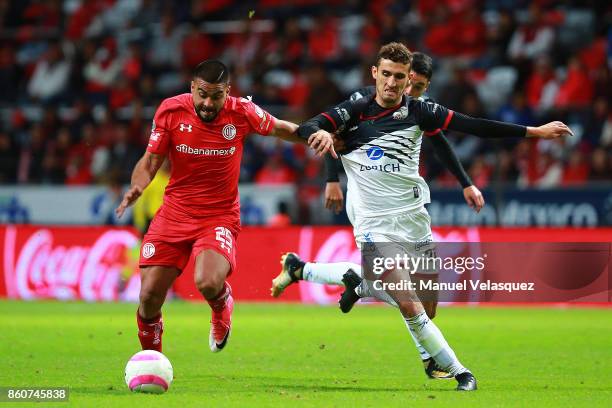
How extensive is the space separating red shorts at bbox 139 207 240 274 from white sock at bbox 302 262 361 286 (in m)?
1.21

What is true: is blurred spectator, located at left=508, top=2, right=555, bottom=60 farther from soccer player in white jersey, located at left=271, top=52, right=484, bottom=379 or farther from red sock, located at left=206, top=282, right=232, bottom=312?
red sock, located at left=206, top=282, right=232, bottom=312

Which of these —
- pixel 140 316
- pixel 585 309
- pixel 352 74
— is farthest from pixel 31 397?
pixel 352 74

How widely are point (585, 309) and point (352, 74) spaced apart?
22.8ft

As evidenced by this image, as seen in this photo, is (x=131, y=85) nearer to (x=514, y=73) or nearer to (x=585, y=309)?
(x=514, y=73)

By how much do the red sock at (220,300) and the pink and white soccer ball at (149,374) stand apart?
1207 millimetres

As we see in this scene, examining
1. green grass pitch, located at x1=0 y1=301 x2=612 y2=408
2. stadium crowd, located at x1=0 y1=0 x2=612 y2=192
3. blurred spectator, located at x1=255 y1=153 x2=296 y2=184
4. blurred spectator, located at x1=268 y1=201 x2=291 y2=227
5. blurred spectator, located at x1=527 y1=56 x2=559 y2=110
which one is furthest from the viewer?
blurred spectator, located at x1=255 y1=153 x2=296 y2=184

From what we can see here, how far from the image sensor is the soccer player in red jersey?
349 inches

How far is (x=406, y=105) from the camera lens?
9.13 m

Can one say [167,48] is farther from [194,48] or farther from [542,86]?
[542,86]

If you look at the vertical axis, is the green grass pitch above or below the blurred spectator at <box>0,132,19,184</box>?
below

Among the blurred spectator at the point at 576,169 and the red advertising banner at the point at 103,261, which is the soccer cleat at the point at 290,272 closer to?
the red advertising banner at the point at 103,261

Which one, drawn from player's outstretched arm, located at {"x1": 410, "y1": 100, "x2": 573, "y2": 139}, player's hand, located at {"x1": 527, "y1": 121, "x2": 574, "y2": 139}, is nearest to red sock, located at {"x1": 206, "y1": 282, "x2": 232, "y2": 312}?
player's outstretched arm, located at {"x1": 410, "y1": 100, "x2": 573, "y2": 139}

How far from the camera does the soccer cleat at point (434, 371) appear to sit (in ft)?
30.3

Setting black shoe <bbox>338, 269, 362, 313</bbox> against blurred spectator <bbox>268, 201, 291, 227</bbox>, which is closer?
black shoe <bbox>338, 269, 362, 313</bbox>
